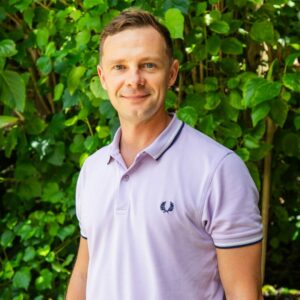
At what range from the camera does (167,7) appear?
2.54 meters

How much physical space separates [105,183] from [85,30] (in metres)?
1.20

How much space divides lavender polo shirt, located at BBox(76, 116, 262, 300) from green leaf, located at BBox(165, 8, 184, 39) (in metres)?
0.94

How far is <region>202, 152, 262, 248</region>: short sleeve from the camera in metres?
1.41

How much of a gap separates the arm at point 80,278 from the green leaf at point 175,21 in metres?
0.90

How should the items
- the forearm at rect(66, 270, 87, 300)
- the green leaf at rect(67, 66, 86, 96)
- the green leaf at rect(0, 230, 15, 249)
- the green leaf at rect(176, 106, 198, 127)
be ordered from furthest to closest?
the green leaf at rect(0, 230, 15, 249) → the green leaf at rect(67, 66, 86, 96) → the green leaf at rect(176, 106, 198, 127) → the forearm at rect(66, 270, 87, 300)

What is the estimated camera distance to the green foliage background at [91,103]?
2.60m

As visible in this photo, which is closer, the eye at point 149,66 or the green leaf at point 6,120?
the eye at point 149,66

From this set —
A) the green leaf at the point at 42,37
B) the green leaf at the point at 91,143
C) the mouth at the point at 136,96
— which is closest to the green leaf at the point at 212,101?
the green leaf at the point at 91,143

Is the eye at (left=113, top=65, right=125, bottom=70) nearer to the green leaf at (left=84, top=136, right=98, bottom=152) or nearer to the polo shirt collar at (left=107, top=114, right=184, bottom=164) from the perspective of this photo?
the polo shirt collar at (left=107, top=114, right=184, bottom=164)

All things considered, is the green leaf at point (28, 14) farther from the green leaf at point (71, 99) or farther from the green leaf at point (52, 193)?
the green leaf at point (52, 193)

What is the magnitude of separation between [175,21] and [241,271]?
46.3 inches

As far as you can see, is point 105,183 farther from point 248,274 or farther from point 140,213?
point 248,274

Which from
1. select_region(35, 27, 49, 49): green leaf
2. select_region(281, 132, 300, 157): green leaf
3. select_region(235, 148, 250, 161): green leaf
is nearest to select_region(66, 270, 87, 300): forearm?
select_region(235, 148, 250, 161): green leaf

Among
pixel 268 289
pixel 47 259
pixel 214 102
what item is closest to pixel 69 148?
pixel 47 259
